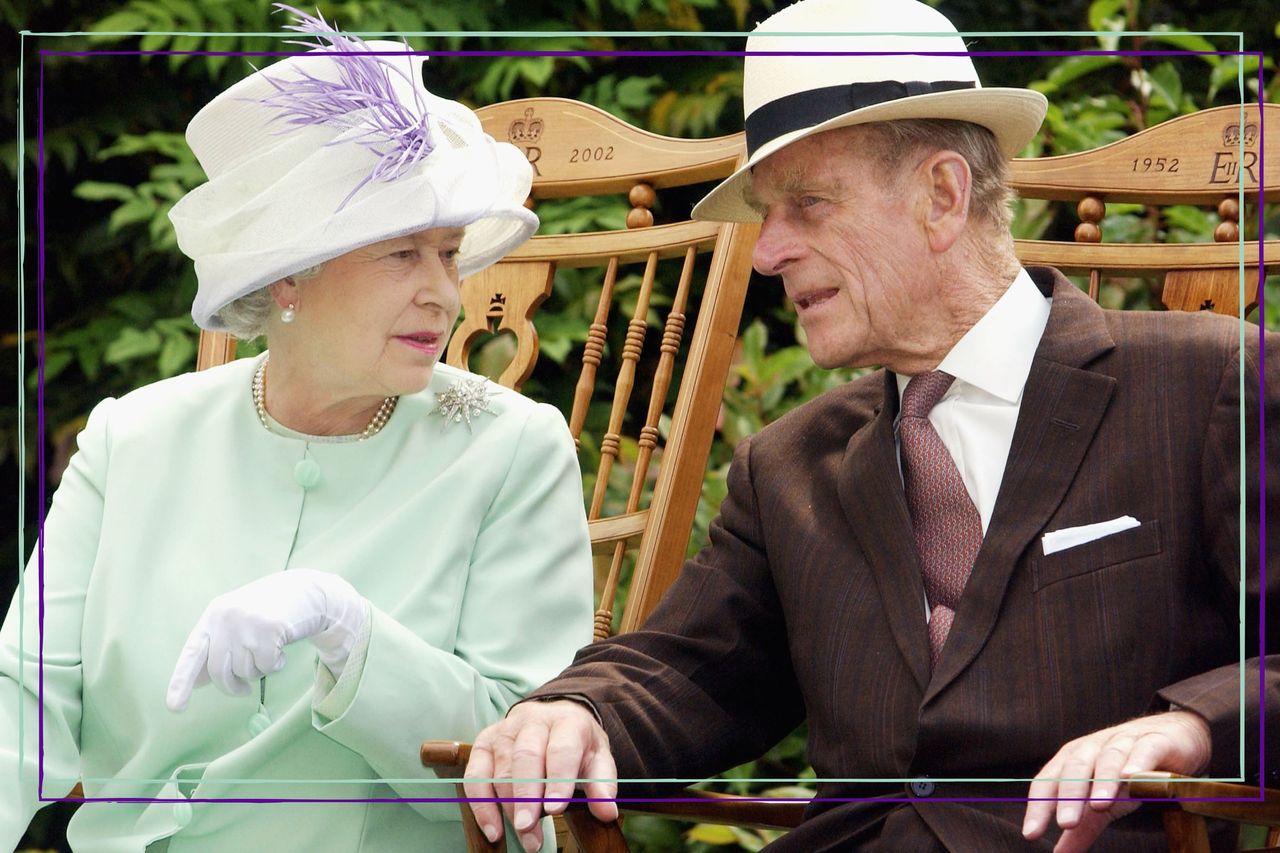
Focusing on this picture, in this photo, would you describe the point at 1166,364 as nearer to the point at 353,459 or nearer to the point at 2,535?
the point at 353,459

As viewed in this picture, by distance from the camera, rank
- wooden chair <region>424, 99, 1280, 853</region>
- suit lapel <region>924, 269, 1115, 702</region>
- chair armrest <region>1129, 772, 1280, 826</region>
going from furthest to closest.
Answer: wooden chair <region>424, 99, 1280, 853</region>
suit lapel <region>924, 269, 1115, 702</region>
chair armrest <region>1129, 772, 1280, 826</region>

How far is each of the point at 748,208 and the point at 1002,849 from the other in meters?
0.96

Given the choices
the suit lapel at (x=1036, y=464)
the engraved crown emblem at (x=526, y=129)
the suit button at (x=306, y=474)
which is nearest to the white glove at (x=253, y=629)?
the suit button at (x=306, y=474)

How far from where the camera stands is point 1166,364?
2.08 meters

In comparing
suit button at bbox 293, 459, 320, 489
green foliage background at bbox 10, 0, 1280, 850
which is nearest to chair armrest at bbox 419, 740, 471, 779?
green foliage background at bbox 10, 0, 1280, 850

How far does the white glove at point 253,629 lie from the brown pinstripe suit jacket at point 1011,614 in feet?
0.96

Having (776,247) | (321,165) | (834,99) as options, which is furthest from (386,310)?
(834,99)

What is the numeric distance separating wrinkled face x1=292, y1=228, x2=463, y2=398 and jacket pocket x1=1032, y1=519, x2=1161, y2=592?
0.75 metres

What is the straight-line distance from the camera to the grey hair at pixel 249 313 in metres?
2.25

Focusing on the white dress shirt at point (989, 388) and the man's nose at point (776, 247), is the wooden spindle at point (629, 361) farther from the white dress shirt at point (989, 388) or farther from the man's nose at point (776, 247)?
the white dress shirt at point (989, 388)

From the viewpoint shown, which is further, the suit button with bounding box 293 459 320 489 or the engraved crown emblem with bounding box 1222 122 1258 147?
the engraved crown emblem with bounding box 1222 122 1258 147

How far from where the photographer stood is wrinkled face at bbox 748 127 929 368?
2229 millimetres

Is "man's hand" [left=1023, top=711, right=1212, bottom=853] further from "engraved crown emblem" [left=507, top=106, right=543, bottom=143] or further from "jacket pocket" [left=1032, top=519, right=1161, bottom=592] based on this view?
"engraved crown emblem" [left=507, top=106, right=543, bottom=143]

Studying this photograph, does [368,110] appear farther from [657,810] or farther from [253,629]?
[657,810]
